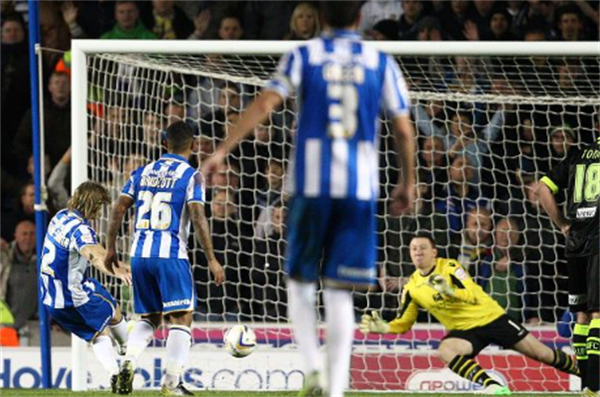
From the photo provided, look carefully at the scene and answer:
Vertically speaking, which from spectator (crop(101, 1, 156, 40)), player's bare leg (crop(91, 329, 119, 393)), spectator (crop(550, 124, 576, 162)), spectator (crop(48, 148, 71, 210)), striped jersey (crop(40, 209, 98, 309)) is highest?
spectator (crop(101, 1, 156, 40))

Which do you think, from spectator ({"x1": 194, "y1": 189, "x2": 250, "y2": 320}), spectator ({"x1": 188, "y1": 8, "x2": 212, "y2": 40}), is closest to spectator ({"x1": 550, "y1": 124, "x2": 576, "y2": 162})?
spectator ({"x1": 194, "y1": 189, "x2": 250, "y2": 320})

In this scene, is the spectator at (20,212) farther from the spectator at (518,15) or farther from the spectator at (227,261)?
the spectator at (518,15)

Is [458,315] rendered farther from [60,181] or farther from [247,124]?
[247,124]

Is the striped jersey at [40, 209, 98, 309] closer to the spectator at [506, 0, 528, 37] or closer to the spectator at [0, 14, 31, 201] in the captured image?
the spectator at [0, 14, 31, 201]

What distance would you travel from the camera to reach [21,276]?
13.3 metres

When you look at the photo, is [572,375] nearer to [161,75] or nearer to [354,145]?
[161,75]

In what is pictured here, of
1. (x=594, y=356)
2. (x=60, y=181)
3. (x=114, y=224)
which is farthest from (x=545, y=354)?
(x=60, y=181)

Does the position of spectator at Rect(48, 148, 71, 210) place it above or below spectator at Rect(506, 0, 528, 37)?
below

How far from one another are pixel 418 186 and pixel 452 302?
5.57 ft

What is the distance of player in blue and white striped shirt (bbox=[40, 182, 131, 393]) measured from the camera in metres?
10.1

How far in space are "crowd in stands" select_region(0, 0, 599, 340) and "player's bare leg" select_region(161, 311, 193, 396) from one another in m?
2.91

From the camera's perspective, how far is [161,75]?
43.6 ft

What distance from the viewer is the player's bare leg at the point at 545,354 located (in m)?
11.3

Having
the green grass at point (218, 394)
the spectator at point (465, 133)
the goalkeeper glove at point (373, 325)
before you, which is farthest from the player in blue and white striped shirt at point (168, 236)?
the spectator at point (465, 133)
